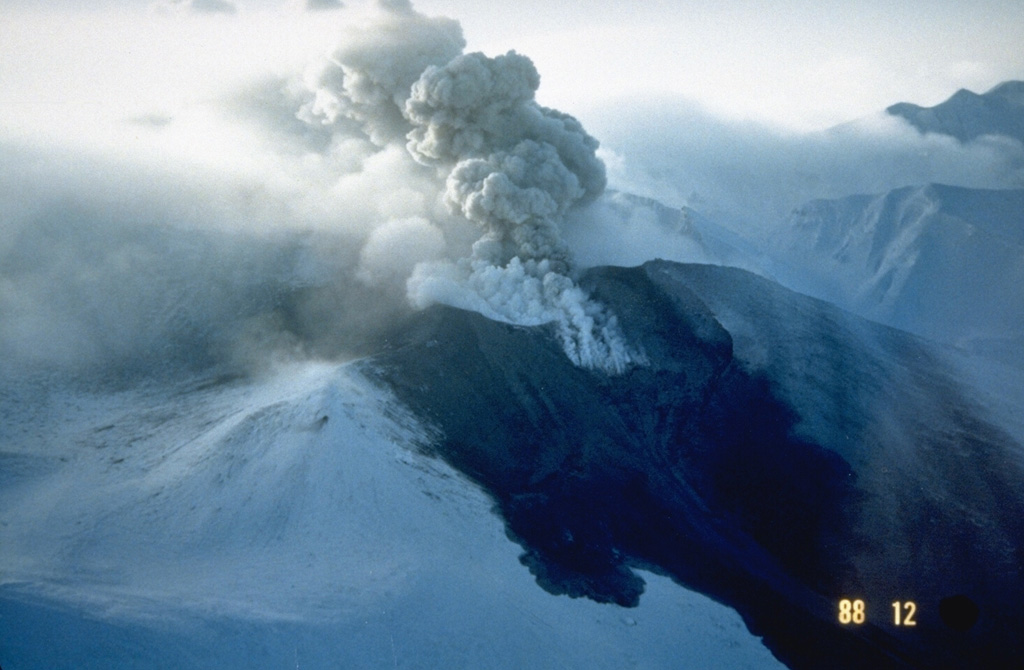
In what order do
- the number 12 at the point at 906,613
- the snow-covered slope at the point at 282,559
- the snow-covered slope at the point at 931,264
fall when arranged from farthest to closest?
the snow-covered slope at the point at 931,264
the number 12 at the point at 906,613
the snow-covered slope at the point at 282,559

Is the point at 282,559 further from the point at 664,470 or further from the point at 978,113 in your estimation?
the point at 978,113

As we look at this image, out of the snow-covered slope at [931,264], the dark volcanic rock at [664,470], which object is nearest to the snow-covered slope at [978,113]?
the snow-covered slope at [931,264]

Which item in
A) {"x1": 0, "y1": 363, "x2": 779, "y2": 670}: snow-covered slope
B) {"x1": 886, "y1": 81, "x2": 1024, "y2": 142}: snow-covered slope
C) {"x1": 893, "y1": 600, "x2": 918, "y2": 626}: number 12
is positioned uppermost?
{"x1": 886, "y1": 81, "x2": 1024, "y2": 142}: snow-covered slope

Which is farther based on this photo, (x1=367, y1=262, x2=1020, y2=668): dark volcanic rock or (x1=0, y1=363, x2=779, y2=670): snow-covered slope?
(x1=367, y1=262, x2=1020, y2=668): dark volcanic rock

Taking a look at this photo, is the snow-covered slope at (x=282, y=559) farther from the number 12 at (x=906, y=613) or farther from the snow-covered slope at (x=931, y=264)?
the snow-covered slope at (x=931, y=264)

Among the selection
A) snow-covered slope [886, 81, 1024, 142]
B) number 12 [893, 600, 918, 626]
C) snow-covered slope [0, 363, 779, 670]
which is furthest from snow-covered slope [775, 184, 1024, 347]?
snow-covered slope [0, 363, 779, 670]

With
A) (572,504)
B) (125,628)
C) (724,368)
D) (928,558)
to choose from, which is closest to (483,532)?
(572,504)
